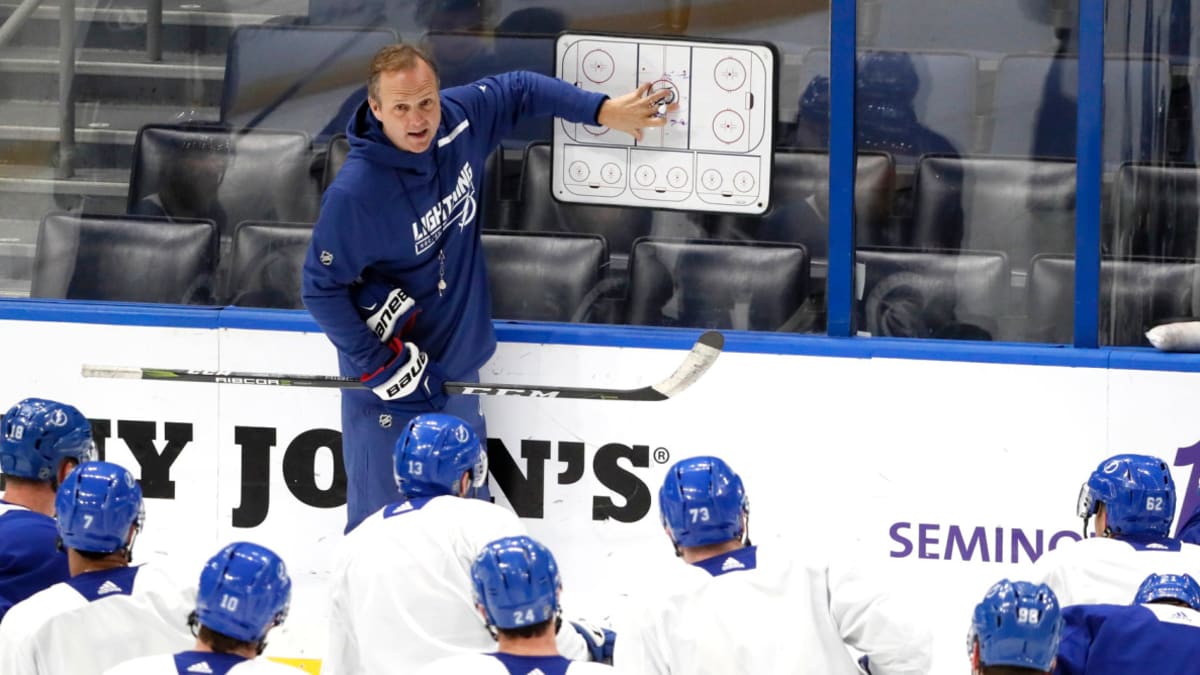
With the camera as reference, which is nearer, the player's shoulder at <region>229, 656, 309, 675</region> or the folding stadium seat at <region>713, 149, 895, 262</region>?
the player's shoulder at <region>229, 656, 309, 675</region>

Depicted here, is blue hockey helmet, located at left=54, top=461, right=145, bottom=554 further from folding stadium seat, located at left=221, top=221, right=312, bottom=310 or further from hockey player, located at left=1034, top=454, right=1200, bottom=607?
hockey player, located at left=1034, top=454, right=1200, bottom=607

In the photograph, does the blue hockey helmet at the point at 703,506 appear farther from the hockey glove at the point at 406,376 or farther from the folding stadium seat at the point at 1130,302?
the folding stadium seat at the point at 1130,302

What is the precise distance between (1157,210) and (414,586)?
7.71 ft

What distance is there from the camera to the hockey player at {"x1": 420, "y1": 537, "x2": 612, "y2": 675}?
3.01 metres

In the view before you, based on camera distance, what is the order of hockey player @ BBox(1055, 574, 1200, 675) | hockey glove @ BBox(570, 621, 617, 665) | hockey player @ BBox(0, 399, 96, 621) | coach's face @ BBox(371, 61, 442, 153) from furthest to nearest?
coach's face @ BBox(371, 61, 442, 153)
hockey glove @ BBox(570, 621, 617, 665)
hockey player @ BBox(0, 399, 96, 621)
hockey player @ BBox(1055, 574, 1200, 675)

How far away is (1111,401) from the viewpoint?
4.84 m

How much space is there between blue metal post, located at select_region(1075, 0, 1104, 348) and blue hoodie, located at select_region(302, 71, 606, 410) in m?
1.29

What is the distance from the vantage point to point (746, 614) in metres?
3.42

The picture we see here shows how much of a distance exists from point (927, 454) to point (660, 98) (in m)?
1.19

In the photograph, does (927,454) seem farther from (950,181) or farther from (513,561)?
(513,561)

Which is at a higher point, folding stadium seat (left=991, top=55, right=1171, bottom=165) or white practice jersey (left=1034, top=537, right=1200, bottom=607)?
folding stadium seat (left=991, top=55, right=1171, bottom=165)

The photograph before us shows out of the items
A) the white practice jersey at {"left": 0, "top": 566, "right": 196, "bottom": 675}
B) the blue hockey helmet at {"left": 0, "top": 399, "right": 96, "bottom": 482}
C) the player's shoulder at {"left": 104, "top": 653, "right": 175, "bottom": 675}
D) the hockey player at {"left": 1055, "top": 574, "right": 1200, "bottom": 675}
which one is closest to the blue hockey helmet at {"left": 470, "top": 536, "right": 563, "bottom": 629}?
the player's shoulder at {"left": 104, "top": 653, "right": 175, "bottom": 675}

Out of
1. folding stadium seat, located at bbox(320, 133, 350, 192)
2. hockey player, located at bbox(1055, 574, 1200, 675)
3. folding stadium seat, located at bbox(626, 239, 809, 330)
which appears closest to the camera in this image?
hockey player, located at bbox(1055, 574, 1200, 675)

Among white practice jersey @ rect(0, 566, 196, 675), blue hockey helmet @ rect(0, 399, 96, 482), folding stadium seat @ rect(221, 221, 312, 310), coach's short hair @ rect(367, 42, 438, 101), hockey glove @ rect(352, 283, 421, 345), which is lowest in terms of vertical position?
white practice jersey @ rect(0, 566, 196, 675)
